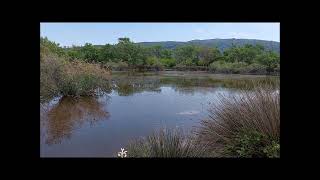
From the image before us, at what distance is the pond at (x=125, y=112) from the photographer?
6.49m

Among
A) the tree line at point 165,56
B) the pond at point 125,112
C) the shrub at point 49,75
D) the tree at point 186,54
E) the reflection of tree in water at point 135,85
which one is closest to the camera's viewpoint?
the pond at point 125,112

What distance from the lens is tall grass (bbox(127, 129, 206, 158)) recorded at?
13.7 ft

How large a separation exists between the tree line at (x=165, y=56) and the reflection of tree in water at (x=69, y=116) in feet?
6.16

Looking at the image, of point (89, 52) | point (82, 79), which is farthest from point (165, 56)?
point (82, 79)

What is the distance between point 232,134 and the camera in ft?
16.0

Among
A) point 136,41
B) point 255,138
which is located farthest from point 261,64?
point 255,138

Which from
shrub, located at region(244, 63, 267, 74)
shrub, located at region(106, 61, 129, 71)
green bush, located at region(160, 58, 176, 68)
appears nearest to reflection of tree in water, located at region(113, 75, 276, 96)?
shrub, located at region(106, 61, 129, 71)

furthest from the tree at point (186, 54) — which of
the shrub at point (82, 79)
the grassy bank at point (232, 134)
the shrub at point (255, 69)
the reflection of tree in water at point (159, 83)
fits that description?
the grassy bank at point (232, 134)

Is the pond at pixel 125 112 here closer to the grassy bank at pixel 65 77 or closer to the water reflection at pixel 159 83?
the water reflection at pixel 159 83
